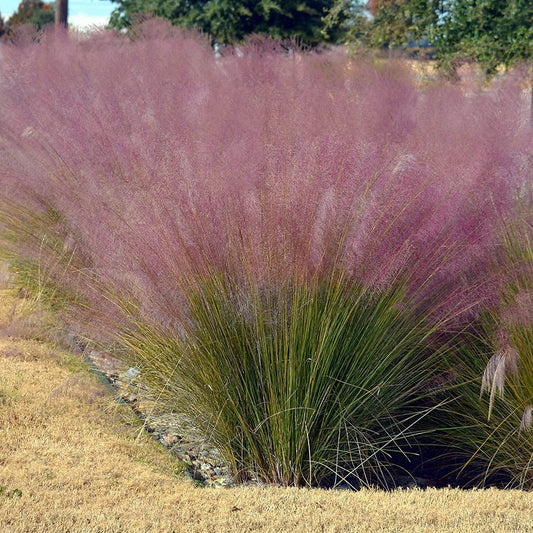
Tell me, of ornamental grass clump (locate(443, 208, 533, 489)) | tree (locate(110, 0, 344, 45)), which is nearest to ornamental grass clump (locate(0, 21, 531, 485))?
ornamental grass clump (locate(443, 208, 533, 489))

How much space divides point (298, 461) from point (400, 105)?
2.20 metres

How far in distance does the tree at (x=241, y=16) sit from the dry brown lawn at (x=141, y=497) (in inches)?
Answer: 682

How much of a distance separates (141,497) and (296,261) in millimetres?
1157

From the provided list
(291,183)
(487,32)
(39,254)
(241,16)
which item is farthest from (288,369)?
(241,16)

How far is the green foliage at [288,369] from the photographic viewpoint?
10.2 ft

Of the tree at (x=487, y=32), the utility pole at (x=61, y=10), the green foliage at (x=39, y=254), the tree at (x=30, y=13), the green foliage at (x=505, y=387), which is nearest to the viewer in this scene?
the green foliage at (x=505, y=387)

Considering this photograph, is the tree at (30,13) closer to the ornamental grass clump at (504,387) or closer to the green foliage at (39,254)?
the green foliage at (39,254)

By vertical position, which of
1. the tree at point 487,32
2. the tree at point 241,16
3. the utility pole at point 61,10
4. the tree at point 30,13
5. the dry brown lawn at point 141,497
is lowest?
the dry brown lawn at point 141,497

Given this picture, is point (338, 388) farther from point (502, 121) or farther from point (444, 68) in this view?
point (444, 68)

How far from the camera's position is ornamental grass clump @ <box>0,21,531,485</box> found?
311cm

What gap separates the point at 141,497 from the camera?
3045mm

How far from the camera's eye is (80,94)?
508 centimetres

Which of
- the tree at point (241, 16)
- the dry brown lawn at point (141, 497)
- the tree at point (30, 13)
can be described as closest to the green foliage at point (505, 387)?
the dry brown lawn at point (141, 497)

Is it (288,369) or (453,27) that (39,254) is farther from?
(453,27)
